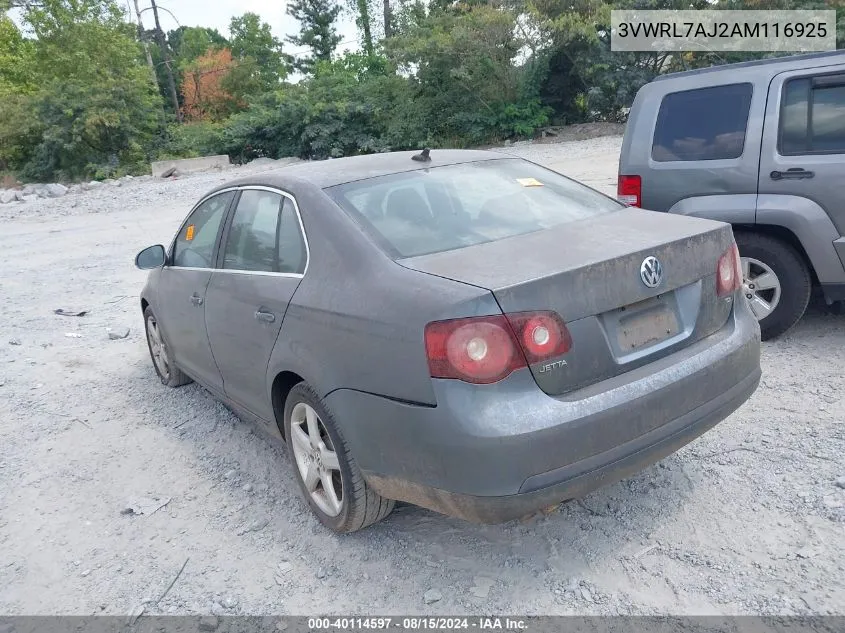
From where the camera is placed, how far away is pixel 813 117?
4.74 meters

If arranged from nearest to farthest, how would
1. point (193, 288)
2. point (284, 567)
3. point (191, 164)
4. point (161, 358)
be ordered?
1. point (284, 567)
2. point (193, 288)
3. point (161, 358)
4. point (191, 164)

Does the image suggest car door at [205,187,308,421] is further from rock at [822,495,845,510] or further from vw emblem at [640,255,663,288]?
rock at [822,495,845,510]

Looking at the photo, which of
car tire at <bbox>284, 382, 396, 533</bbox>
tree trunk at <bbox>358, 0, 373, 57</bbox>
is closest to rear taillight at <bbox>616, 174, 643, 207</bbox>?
car tire at <bbox>284, 382, 396, 533</bbox>

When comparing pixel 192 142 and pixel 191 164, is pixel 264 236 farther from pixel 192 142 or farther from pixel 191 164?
pixel 192 142

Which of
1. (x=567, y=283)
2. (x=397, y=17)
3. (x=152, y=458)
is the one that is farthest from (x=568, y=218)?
(x=397, y=17)

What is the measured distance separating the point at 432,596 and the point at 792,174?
12.5 ft

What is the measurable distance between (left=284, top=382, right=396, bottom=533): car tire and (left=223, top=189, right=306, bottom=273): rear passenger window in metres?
0.64

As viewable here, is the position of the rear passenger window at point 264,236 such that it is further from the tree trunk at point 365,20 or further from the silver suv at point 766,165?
the tree trunk at point 365,20

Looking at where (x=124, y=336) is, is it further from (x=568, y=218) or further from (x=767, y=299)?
(x=767, y=299)

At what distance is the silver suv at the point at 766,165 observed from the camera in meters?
4.65

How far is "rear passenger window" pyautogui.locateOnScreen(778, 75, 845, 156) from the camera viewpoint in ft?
15.2

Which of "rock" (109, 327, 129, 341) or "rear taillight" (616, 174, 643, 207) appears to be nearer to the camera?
"rear taillight" (616, 174, 643, 207)

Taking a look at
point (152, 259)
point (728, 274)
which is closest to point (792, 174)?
point (728, 274)

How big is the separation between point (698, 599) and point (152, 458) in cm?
317
